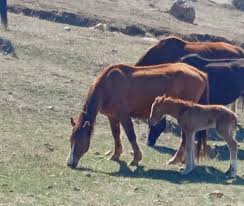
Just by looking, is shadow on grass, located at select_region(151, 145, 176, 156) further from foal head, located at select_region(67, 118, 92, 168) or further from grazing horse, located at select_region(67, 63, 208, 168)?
foal head, located at select_region(67, 118, 92, 168)

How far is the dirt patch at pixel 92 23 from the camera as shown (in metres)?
25.3

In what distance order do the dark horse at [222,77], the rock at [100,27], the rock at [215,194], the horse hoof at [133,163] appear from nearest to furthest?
1. the rock at [215,194]
2. the horse hoof at [133,163]
3. the dark horse at [222,77]
4. the rock at [100,27]

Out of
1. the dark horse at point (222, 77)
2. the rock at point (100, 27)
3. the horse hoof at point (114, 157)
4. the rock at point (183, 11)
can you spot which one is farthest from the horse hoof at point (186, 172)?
the rock at point (183, 11)

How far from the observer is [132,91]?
44.9 ft

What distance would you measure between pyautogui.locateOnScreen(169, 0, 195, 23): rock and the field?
16.8ft

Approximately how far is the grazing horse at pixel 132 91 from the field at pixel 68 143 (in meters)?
0.60

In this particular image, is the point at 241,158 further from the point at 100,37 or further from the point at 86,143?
the point at 100,37

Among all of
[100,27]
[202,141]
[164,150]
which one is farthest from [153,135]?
[100,27]

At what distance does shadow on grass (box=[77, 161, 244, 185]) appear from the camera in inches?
483

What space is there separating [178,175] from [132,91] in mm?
1823

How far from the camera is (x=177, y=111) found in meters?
12.8

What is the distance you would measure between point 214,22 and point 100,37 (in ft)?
29.6

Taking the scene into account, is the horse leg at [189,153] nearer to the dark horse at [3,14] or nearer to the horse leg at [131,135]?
the horse leg at [131,135]

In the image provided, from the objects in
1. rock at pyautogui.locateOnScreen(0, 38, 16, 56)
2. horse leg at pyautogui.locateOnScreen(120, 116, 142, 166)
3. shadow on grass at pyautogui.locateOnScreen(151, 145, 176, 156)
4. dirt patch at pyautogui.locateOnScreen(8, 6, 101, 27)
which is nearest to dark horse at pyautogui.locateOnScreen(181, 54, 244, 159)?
shadow on grass at pyautogui.locateOnScreen(151, 145, 176, 156)
